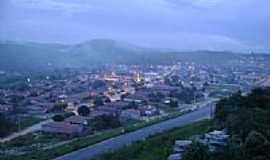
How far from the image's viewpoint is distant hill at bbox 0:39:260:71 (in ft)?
276

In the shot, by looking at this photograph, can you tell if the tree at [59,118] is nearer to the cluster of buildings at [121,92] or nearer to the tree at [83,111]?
the tree at [83,111]

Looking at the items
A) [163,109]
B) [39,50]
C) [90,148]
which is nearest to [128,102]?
[163,109]

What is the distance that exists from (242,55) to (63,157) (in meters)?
73.3

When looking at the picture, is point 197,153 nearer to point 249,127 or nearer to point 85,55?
point 249,127

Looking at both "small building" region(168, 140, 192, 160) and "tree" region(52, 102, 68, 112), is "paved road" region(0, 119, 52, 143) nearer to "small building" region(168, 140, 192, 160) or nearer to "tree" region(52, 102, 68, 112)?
"tree" region(52, 102, 68, 112)

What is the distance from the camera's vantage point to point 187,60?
83812mm

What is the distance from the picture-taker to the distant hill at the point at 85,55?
84.2 m

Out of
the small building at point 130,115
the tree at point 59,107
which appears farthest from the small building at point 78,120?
the tree at point 59,107

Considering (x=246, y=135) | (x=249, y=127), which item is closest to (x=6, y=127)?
(x=249, y=127)

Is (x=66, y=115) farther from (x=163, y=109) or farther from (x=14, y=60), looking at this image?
(x=14, y=60)

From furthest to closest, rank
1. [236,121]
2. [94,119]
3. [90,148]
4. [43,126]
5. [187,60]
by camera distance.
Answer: [187,60] < [94,119] < [43,126] < [90,148] < [236,121]

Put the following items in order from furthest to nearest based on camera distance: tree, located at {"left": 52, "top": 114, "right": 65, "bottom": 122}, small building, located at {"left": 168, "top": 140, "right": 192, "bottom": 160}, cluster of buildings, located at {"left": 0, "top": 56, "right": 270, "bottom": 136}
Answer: cluster of buildings, located at {"left": 0, "top": 56, "right": 270, "bottom": 136} → tree, located at {"left": 52, "top": 114, "right": 65, "bottom": 122} → small building, located at {"left": 168, "top": 140, "right": 192, "bottom": 160}

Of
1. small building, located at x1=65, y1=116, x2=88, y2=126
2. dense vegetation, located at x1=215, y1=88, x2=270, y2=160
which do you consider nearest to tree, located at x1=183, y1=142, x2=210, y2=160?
dense vegetation, located at x1=215, y1=88, x2=270, y2=160

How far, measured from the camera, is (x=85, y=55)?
100625mm
